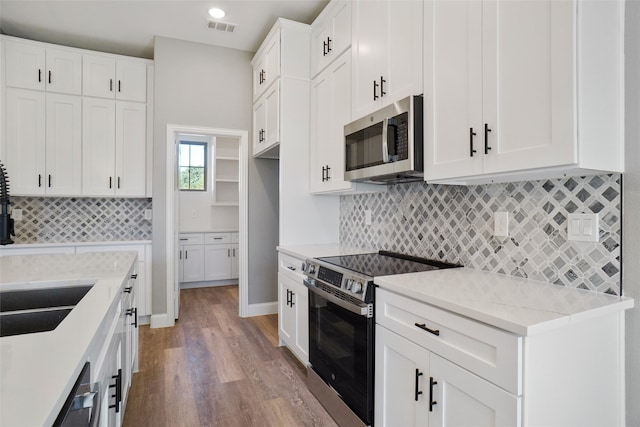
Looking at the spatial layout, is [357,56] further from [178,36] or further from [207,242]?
[207,242]

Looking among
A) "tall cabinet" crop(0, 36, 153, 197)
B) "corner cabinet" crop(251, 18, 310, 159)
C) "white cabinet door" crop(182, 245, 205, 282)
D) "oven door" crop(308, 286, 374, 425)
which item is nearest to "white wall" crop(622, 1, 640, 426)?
"oven door" crop(308, 286, 374, 425)

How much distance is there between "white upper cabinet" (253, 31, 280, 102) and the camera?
3.11 m

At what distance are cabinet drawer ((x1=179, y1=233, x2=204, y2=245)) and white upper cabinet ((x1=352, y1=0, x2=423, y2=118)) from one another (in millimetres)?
3761

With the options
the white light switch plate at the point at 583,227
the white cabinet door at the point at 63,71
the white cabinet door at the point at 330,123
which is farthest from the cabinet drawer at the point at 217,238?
the white light switch plate at the point at 583,227

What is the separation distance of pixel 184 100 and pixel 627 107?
3589mm

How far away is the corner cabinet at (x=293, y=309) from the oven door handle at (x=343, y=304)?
0.77ft

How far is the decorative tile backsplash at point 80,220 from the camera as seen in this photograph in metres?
3.73

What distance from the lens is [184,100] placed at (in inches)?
144

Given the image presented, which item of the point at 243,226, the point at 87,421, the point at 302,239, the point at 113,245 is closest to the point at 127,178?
the point at 113,245

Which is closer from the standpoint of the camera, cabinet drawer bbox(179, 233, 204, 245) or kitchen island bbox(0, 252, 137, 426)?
kitchen island bbox(0, 252, 137, 426)

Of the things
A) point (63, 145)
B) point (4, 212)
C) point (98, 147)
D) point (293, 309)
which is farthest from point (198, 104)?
point (293, 309)

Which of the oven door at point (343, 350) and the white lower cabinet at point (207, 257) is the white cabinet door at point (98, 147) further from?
the oven door at point (343, 350)

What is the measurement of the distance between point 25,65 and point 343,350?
13.2ft

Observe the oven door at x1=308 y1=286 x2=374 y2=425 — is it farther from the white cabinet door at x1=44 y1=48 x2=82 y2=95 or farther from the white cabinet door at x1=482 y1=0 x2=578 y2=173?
the white cabinet door at x1=44 y1=48 x2=82 y2=95
